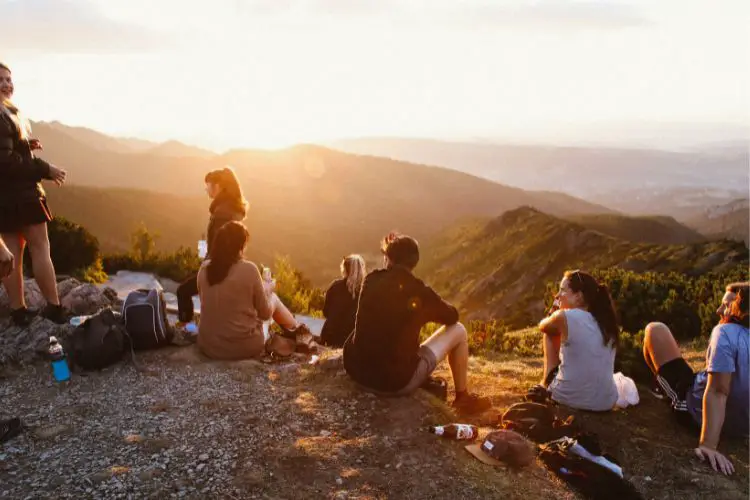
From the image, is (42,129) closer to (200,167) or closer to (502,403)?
(200,167)

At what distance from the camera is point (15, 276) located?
548 cm

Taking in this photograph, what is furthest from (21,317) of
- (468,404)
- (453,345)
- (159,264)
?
(159,264)

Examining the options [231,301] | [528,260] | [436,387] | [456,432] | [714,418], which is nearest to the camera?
[456,432]

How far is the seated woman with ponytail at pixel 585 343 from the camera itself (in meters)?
4.57

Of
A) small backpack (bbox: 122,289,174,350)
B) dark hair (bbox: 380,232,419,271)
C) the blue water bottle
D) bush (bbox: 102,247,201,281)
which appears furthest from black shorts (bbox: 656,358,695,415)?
bush (bbox: 102,247,201,281)

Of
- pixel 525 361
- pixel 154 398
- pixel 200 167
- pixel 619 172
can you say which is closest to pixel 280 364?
pixel 154 398

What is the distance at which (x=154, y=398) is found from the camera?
15.0ft

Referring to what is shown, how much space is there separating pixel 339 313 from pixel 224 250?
64.8 inches

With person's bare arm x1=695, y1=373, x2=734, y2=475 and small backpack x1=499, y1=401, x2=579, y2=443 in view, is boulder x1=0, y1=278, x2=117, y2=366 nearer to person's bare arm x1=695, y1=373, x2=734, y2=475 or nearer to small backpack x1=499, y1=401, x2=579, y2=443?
small backpack x1=499, y1=401, x2=579, y2=443

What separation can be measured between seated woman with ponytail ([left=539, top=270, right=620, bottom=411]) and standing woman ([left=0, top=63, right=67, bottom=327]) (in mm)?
4754

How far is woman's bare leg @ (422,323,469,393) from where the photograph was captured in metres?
4.56

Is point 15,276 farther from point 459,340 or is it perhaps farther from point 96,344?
point 459,340

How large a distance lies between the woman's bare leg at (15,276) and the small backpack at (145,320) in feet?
3.51

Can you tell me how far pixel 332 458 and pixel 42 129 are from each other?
121 meters
